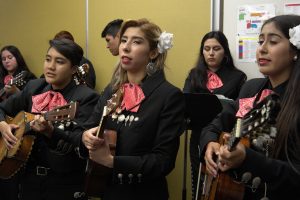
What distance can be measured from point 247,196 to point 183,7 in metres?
2.73

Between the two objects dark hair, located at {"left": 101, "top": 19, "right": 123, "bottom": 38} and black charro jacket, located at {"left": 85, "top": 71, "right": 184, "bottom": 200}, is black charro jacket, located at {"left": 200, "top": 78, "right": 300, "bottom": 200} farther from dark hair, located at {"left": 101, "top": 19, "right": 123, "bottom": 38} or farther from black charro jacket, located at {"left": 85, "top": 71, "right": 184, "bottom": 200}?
dark hair, located at {"left": 101, "top": 19, "right": 123, "bottom": 38}

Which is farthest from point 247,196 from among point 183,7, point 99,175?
point 183,7

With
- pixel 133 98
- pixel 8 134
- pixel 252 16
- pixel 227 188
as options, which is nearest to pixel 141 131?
pixel 133 98

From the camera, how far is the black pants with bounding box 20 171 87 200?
2.60 m

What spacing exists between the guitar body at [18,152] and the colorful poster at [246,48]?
6.96 ft

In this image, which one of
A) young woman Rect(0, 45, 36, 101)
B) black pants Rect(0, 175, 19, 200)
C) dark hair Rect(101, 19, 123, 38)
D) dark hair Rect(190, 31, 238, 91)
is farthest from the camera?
young woman Rect(0, 45, 36, 101)

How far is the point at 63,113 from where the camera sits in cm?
249

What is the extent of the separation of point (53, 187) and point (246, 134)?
1549mm

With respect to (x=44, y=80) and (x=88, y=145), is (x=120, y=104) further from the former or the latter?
(x=44, y=80)

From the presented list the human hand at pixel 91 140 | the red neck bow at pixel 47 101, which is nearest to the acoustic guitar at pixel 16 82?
the red neck bow at pixel 47 101

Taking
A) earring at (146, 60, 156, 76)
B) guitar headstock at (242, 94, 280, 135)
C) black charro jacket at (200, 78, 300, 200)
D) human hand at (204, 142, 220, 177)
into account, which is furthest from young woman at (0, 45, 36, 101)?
guitar headstock at (242, 94, 280, 135)

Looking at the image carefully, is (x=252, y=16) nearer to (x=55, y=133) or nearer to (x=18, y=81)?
(x=55, y=133)

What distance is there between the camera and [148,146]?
213cm

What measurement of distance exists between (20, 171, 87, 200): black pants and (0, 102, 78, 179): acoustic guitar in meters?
0.16
